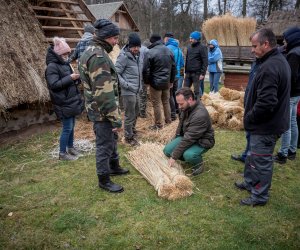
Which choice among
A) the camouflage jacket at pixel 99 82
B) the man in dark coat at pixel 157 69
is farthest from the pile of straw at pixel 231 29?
the camouflage jacket at pixel 99 82

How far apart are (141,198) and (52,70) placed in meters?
2.35

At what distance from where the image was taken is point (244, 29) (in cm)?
1087

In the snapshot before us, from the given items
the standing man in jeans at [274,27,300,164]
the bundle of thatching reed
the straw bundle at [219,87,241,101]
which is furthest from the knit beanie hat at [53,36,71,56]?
the straw bundle at [219,87,241,101]

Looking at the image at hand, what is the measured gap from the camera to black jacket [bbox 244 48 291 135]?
10.3ft

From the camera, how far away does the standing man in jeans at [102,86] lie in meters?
3.45

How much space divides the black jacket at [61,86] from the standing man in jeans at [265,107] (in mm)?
2688

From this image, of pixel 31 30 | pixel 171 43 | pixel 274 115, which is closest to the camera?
pixel 274 115

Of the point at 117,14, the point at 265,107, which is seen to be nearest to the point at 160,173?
the point at 265,107

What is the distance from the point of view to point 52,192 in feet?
13.0

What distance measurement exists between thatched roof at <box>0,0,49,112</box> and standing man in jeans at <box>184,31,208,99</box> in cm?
360

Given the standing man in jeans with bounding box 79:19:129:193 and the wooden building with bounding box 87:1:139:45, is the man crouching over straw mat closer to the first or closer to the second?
the standing man in jeans with bounding box 79:19:129:193

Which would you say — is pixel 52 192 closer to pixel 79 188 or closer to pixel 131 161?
pixel 79 188

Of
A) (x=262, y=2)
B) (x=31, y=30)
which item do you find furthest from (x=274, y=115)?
(x=262, y=2)

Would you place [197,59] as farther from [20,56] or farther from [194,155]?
[20,56]
